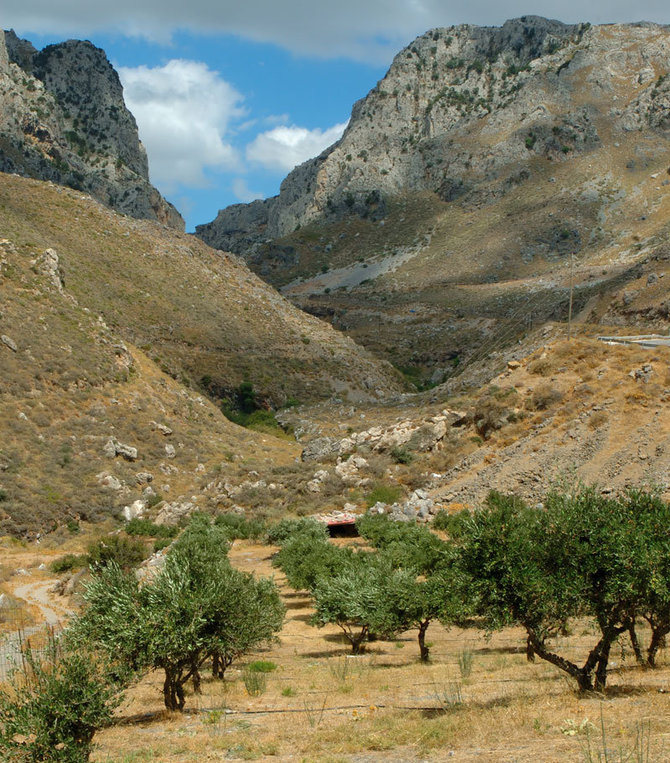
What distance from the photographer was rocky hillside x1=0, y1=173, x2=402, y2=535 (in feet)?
130

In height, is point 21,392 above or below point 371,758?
above

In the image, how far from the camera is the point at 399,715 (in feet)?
43.1

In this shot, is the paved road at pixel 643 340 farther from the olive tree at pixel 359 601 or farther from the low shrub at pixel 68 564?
the low shrub at pixel 68 564

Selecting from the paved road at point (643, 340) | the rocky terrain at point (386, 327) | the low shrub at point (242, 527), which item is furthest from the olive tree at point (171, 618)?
the paved road at point (643, 340)

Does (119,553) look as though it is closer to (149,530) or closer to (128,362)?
(149,530)

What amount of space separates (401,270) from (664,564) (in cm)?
11233

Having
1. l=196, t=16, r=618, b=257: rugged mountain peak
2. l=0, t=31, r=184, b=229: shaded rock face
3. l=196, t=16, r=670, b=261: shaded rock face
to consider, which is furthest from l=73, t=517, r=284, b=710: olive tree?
l=196, t=16, r=618, b=257: rugged mountain peak

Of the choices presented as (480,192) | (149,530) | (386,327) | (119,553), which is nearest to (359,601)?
(119,553)

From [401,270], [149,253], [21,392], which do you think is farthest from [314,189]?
[21,392]

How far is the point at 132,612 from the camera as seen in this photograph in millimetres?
13820

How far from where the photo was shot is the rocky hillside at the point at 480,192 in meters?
99.4

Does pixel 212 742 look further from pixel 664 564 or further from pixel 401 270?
pixel 401 270

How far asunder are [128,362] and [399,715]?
129 feet

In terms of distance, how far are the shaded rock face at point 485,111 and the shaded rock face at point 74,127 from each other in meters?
31.4
